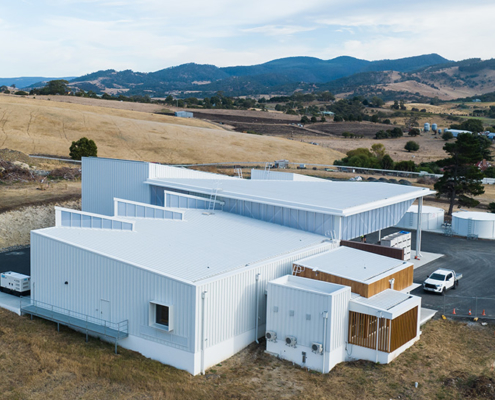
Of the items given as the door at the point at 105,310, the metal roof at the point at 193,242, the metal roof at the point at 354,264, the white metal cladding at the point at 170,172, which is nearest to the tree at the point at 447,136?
the white metal cladding at the point at 170,172

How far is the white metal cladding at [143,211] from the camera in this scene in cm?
3369

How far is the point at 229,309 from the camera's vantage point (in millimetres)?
23953

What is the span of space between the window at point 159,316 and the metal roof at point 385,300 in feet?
26.0

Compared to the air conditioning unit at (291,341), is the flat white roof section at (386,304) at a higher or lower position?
higher

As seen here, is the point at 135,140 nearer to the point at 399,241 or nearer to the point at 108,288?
the point at 399,241

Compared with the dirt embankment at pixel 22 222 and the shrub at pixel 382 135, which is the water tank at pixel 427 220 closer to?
the dirt embankment at pixel 22 222

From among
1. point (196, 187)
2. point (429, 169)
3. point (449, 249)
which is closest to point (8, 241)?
point (196, 187)

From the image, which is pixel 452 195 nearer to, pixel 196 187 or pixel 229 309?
pixel 196 187

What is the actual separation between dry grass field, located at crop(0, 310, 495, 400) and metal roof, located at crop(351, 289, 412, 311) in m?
2.25

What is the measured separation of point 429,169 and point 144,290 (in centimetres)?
5962

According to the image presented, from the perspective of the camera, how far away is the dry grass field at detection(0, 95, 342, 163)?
82.0 m

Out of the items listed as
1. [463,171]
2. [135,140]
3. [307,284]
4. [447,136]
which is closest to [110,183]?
[307,284]

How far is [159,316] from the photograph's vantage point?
23.8 meters

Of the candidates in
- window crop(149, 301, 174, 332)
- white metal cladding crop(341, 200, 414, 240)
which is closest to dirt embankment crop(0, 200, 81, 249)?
window crop(149, 301, 174, 332)
